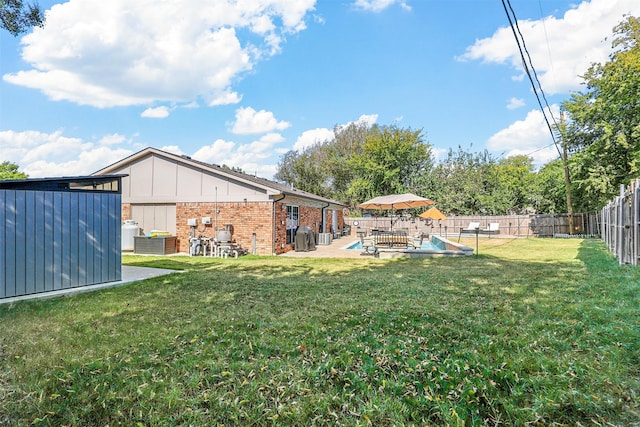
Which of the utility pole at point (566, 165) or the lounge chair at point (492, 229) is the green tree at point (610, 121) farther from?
the lounge chair at point (492, 229)

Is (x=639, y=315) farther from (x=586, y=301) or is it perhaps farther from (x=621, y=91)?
(x=621, y=91)

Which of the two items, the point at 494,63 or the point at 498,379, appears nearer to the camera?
the point at 498,379

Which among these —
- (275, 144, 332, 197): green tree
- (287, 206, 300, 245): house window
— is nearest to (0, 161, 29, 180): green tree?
(275, 144, 332, 197): green tree

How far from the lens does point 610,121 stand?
18.2 metres

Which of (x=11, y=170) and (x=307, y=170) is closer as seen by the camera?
(x=11, y=170)

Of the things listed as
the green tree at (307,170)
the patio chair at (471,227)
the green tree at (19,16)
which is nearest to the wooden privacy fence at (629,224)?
the green tree at (19,16)

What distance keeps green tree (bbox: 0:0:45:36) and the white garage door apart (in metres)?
9.09

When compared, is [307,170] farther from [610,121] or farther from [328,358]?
[328,358]

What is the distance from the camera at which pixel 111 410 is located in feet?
7.78

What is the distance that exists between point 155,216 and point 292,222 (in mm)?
5916

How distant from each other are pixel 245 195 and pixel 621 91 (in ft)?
60.4

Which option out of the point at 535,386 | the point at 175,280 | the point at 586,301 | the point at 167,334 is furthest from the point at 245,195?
the point at 535,386

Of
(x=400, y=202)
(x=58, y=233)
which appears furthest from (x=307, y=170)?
(x=58, y=233)

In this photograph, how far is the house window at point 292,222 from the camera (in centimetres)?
1497
